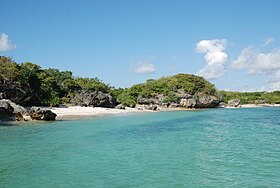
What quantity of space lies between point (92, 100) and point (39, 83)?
648 inches

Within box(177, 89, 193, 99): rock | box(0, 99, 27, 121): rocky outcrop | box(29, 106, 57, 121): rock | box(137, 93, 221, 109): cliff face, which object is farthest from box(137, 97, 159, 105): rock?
box(0, 99, 27, 121): rocky outcrop

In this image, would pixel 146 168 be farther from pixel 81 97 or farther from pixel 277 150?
pixel 81 97

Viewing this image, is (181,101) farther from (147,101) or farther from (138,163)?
(138,163)

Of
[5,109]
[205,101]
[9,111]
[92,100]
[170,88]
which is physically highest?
[170,88]

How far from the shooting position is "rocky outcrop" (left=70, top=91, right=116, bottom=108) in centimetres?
6788

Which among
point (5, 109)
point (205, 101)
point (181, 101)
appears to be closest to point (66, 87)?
point (5, 109)

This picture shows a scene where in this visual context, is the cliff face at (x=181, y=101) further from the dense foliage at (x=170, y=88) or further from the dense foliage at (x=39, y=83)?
the dense foliage at (x=39, y=83)

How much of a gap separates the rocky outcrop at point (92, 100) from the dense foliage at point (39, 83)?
198 centimetres

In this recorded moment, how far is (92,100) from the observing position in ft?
226

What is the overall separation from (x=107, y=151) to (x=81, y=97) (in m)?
51.4

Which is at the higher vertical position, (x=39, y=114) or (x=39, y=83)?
(x=39, y=83)

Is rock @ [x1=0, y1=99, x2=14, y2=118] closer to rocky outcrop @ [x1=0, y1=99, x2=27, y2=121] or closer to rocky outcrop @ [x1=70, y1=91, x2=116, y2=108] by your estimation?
rocky outcrop @ [x1=0, y1=99, x2=27, y2=121]

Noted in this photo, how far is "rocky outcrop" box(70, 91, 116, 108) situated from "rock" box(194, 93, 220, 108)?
32742mm

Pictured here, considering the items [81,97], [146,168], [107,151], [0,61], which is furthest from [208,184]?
[81,97]
